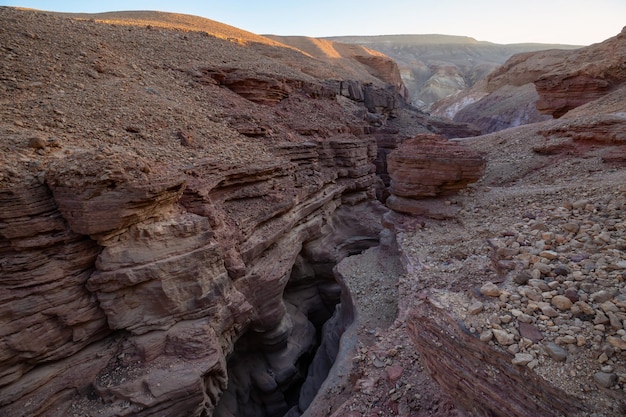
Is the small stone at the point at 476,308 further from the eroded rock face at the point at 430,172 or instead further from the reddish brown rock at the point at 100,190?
the reddish brown rock at the point at 100,190

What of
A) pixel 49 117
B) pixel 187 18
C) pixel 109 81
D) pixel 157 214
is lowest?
pixel 157 214

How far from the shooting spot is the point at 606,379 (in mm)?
2902

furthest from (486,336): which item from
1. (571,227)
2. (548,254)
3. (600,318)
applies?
(571,227)

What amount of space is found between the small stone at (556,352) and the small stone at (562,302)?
0.61 m

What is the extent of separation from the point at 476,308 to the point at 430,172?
6.12m

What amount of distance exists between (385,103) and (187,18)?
1813 centimetres

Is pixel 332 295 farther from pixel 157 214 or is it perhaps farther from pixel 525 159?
pixel 525 159

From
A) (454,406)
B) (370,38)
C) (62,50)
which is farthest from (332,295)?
(370,38)

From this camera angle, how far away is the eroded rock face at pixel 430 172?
31.0 feet

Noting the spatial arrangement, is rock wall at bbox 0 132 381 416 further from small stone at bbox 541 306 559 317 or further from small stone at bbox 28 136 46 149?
small stone at bbox 541 306 559 317

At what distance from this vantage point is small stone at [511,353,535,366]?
334 centimetres

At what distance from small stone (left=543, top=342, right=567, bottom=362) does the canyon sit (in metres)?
0.01

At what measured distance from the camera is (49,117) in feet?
22.8

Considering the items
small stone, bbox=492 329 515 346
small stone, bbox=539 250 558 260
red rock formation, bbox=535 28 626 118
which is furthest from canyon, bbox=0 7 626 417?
red rock formation, bbox=535 28 626 118
